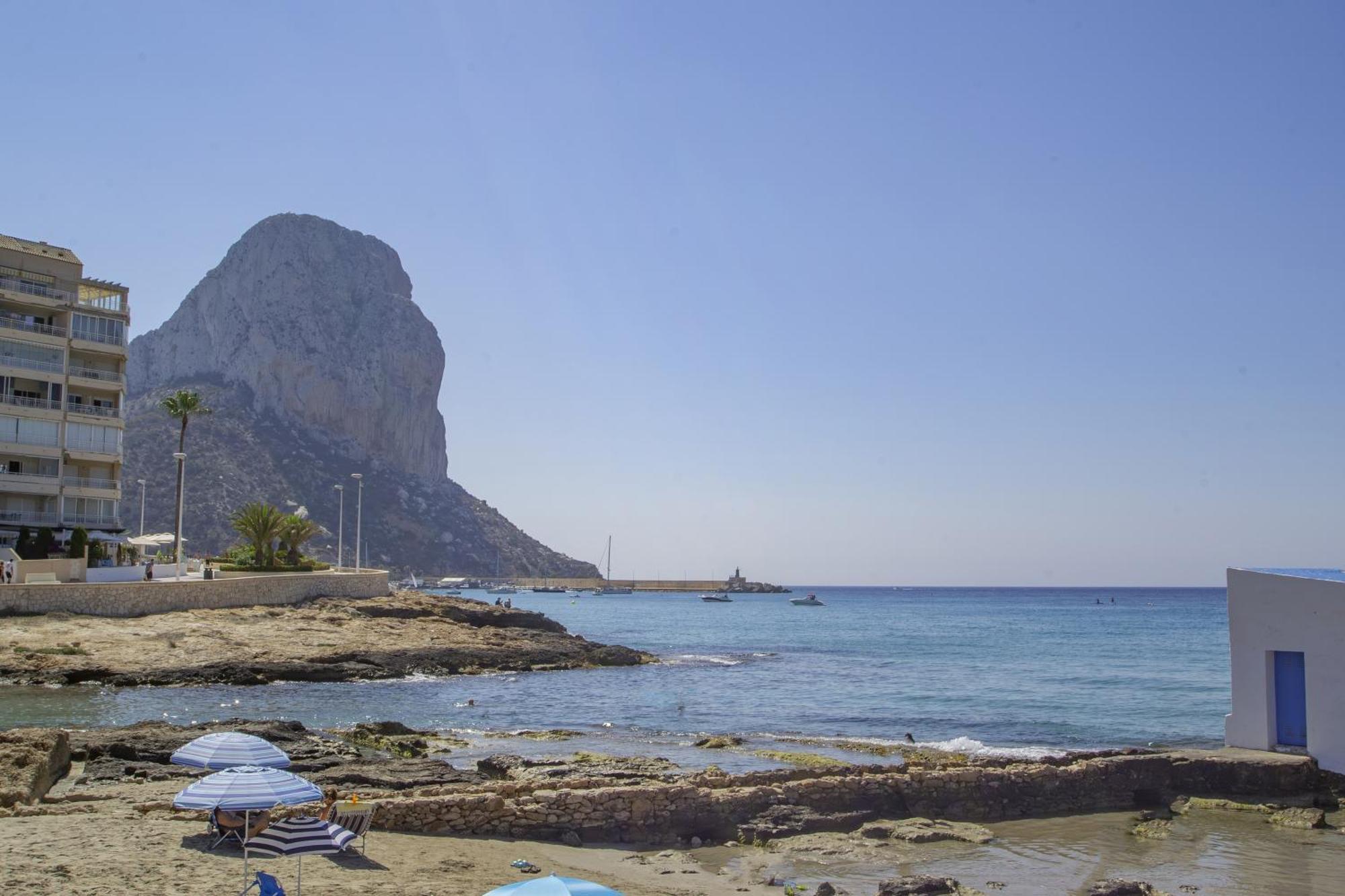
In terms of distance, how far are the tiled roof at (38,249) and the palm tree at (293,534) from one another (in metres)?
19.8

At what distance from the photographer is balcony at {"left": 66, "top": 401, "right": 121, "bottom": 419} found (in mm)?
59406

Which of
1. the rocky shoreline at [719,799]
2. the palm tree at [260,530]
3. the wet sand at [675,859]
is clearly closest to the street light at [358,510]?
the palm tree at [260,530]

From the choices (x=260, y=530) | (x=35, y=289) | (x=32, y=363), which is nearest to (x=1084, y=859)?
(x=260, y=530)

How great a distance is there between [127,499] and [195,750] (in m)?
140

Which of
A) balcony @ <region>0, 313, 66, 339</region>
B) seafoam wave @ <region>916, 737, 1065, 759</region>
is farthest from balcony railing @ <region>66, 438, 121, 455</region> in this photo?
seafoam wave @ <region>916, 737, 1065, 759</region>

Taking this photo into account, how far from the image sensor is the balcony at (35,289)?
58.2 meters

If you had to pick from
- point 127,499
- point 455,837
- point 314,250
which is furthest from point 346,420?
point 455,837

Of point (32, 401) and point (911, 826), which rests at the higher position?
point (32, 401)

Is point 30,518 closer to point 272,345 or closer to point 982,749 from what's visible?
point 982,749

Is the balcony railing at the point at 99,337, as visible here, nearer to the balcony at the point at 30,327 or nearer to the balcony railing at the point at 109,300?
the balcony at the point at 30,327

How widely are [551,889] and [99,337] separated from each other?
205 ft

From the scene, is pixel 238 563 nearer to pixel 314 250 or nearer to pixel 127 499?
pixel 127 499

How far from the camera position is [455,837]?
17078 millimetres

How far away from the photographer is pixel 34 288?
59469mm
